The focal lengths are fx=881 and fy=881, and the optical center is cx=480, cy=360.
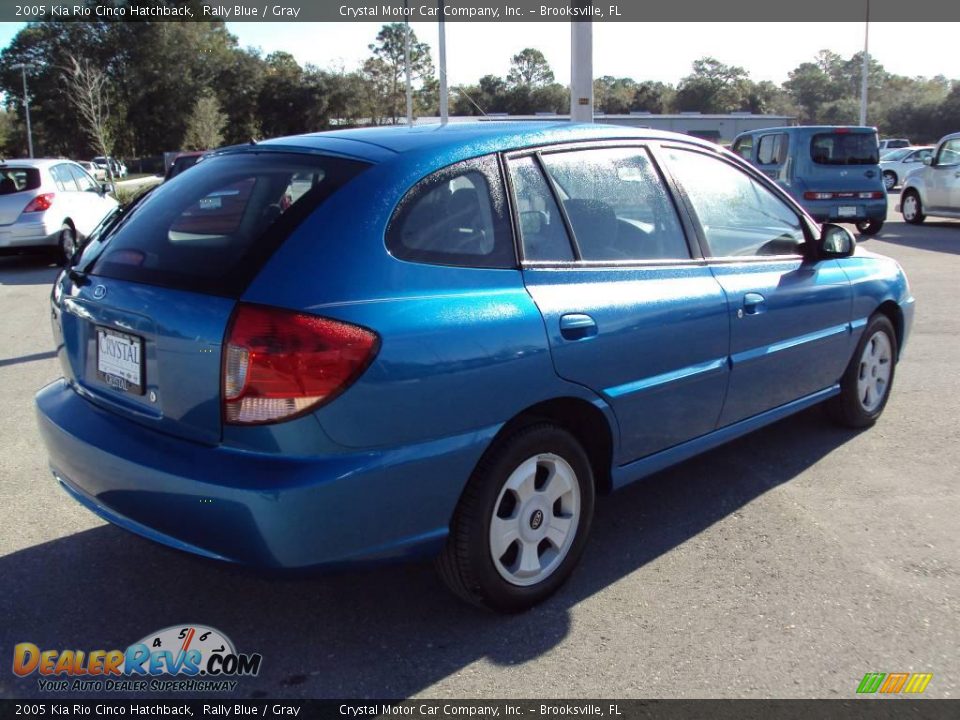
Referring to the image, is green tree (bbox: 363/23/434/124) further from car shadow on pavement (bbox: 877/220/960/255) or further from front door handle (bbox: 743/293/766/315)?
front door handle (bbox: 743/293/766/315)

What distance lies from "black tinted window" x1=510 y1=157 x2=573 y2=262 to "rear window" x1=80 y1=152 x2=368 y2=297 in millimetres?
615

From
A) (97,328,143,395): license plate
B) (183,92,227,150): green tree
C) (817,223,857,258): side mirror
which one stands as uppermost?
(183,92,227,150): green tree

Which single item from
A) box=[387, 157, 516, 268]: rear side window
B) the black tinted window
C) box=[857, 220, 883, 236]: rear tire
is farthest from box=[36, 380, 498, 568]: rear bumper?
box=[857, 220, 883, 236]: rear tire

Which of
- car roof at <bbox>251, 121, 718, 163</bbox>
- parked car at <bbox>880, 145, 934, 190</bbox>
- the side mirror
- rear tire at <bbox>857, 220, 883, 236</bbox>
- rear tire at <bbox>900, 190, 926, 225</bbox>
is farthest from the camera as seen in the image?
parked car at <bbox>880, 145, 934, 190</bbox>

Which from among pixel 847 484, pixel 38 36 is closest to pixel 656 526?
pixel 847 484

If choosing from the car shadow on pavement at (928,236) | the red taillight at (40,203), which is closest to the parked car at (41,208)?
the red taillight at (40,203)

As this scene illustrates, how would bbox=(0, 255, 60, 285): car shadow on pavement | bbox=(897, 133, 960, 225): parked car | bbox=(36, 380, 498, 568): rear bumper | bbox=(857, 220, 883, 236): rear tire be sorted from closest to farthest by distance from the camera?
bbox=(36, 380, 498, 568): rear bumper < bbox=(0, 255, 60, 285): car shadow on pavement < bbox=(857, 220, 883, 236): rear tire < bbox=(897, 133, 960, 225): parked car

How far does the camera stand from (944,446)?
16.1 feet

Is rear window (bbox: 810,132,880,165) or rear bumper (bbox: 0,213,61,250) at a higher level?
rear window (bbox: 810,132,880,165)

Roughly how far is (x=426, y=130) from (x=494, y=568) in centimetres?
167

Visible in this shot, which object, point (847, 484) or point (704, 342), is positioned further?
point (847, 484)

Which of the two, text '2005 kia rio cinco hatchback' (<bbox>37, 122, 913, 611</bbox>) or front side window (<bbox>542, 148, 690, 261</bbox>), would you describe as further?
front side window (<bbox>542, 148, 690, 261</bbox>)

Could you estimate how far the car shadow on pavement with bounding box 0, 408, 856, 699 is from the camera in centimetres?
282

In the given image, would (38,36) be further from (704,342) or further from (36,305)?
(704,342)
